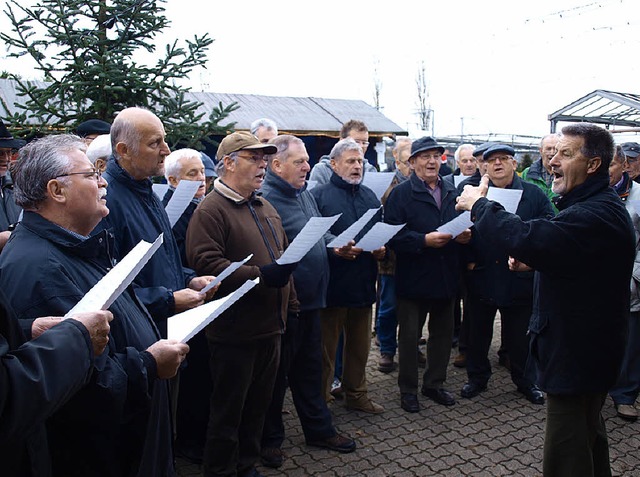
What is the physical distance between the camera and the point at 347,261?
4.68 meters

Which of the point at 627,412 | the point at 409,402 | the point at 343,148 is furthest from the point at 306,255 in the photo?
the point at 627,412

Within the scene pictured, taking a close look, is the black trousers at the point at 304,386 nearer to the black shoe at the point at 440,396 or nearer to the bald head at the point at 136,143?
the black shoe at the point at 440,396

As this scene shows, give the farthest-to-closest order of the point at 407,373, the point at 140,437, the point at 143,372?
1. the point at 407,373
2. the point at 140,437
3. the point at 143,372

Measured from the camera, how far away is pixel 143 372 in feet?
6.61

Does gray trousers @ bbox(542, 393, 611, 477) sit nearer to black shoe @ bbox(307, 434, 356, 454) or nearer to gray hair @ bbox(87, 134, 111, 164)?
black shoe @ bbox(307, 434, 356, 454)

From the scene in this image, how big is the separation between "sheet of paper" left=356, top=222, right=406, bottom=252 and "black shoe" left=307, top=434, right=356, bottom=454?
147 centimetres

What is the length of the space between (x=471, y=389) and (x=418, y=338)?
75cm

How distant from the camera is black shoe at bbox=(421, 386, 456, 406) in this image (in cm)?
496

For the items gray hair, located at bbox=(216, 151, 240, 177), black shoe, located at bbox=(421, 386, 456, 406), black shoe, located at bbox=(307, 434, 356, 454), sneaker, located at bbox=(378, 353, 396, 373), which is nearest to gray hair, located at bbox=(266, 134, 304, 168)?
gray hair, located at bbox=(216, 151, 240, 177)

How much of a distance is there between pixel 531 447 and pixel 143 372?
3303 mm

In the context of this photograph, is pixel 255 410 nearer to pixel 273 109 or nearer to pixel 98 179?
pixel 98 179

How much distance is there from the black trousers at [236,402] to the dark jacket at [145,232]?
0.58 m

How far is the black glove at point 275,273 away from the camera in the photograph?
333cm

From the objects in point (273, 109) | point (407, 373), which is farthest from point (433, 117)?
point (407, 373)
